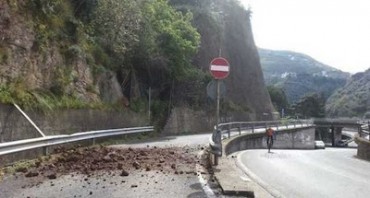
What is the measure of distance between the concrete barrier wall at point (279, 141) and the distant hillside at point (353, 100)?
88.3 meters

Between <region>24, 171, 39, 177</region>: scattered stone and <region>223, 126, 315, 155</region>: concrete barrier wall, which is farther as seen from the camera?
<region>223, 126, 315, 155</region>: concrete barrier wall

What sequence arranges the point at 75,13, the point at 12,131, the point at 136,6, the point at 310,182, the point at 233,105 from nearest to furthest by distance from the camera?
the point at 310,182
the point at 12,131
the point at 75,13
the point at 136,6
the point at 233,105

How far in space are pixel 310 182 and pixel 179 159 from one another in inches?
163

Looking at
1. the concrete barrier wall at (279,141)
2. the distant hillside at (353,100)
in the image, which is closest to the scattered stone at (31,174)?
the concrete barrier wall at (279,141)

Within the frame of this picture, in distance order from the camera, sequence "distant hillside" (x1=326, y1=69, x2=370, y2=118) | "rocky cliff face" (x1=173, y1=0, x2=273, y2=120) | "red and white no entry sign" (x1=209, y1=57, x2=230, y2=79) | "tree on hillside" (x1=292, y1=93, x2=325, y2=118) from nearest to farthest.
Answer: "red and white no entry sign" (x1=209, y1=57, x2=230, y2=79) → "rocky cliff face" (x1=173, y1=0, x2=273, y2=120) → "tree on hillside" (x1=292, y1=93, x2=325, y2=118) → "distant hillside" (x1=326, y1=69, x2=370, y2=118)

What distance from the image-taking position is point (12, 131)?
14.8 metres

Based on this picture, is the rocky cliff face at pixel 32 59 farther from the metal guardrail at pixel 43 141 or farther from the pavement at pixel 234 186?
the pavement at pixel 234 186

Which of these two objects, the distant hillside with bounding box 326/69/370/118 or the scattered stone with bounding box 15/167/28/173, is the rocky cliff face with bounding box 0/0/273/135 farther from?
the distant hillside with bounding box 326/69/370/118

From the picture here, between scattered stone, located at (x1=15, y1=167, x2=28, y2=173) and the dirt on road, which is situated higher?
scattered stone, located at (x1=15, y1=167, x2=28, y2=173)

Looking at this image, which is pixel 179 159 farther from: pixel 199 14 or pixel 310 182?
pixel 199 14

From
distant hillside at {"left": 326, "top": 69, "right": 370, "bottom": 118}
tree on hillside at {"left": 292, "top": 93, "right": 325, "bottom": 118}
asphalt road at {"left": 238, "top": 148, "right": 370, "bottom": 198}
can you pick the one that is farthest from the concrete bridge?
distant hillside at {"left": 326, "top": 69, "right": 370, "bottom": 118}

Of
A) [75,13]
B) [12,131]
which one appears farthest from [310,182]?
[75,13]

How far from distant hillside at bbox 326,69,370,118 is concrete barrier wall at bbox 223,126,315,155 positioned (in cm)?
8829

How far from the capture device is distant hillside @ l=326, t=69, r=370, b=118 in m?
156
